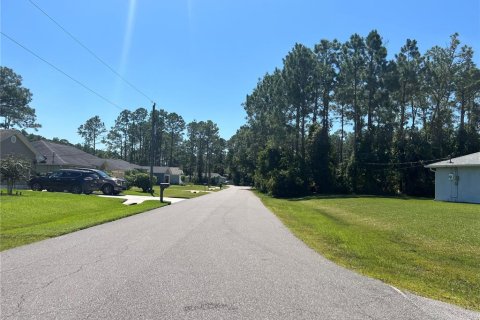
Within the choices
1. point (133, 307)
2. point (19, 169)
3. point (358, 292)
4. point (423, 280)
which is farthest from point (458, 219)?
point (19, 169)

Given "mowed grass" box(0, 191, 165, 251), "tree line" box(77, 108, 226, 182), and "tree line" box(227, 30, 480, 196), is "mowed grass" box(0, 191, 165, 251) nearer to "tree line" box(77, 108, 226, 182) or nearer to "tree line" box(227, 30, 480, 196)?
"tree line" box(227, 30, 480, 196)

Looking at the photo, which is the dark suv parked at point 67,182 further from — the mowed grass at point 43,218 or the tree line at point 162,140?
the tree line at point 162,140

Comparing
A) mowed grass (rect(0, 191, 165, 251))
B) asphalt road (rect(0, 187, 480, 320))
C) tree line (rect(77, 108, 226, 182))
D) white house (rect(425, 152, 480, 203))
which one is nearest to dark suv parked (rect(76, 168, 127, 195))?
mowed grass (rect(0, 191, 165, 251))

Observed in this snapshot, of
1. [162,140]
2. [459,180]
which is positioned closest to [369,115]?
[459,180]

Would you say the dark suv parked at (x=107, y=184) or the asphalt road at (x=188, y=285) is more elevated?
the dark suv parked at (x=107, y=184)

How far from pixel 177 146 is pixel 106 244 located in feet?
429

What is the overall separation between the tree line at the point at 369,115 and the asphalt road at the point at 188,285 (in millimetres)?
45212

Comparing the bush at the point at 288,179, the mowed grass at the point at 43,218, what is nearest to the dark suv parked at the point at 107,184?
the mowed grass at the point at 43,218

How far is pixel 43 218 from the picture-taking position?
53.0 ft

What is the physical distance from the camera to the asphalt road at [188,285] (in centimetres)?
532

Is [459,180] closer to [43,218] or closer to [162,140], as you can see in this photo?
[43,218]

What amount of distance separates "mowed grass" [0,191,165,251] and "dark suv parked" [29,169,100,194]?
26.4 ft

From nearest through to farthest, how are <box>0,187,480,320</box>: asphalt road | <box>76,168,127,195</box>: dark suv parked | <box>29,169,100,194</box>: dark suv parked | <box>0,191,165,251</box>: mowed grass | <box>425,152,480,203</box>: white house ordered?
<box>0,187,480,320</box>: asphalt road, <box>0,191,165,251</box>: mowed grass, <box>29,169,100,194</box>: dark suv parked, <box>76,168,127,195</box>: dark suv parked, <box>425,152,480,203</box>: white house

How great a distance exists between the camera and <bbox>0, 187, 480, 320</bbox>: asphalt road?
5.32m
